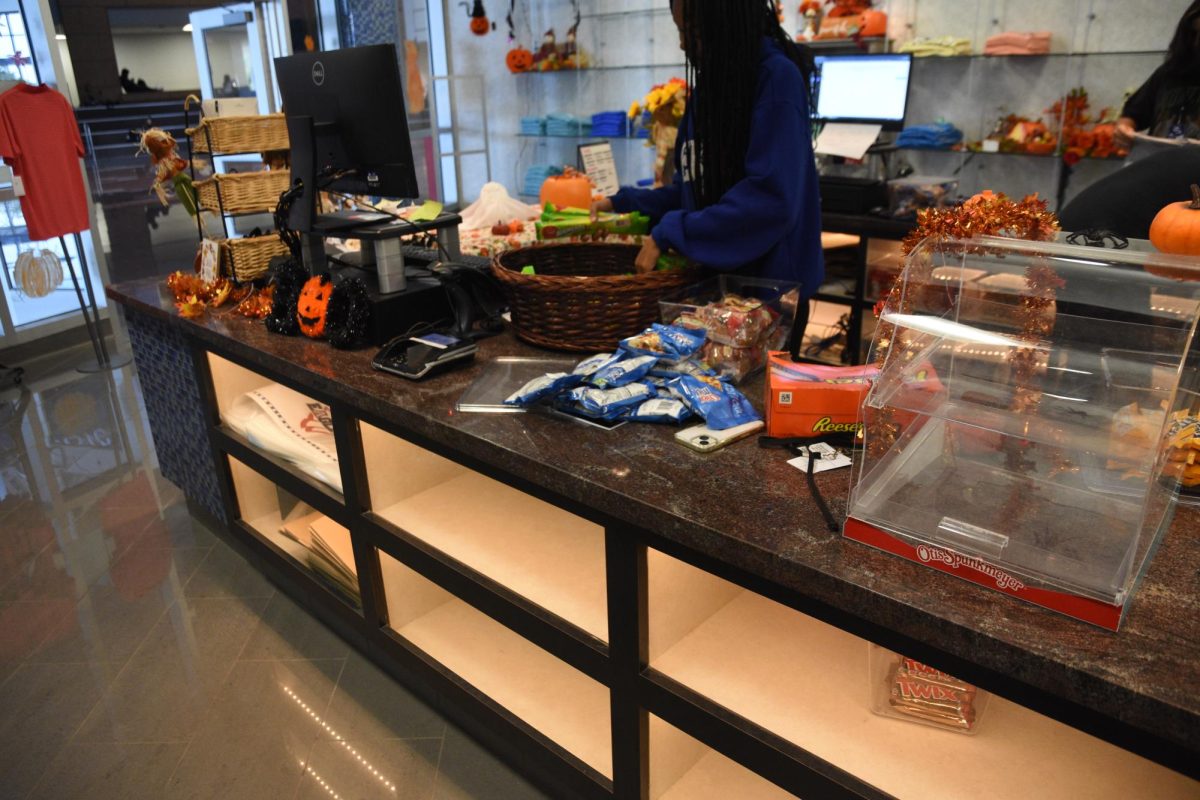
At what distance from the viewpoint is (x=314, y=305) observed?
2.14m

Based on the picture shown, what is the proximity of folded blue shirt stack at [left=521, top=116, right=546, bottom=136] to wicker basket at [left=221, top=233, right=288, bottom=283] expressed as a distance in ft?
13.8

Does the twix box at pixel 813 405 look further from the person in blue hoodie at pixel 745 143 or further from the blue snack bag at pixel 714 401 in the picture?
the person in blue hoodie at pixel 745 143

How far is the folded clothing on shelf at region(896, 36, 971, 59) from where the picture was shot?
4250 mm

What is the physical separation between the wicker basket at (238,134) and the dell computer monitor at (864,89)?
9.16ft

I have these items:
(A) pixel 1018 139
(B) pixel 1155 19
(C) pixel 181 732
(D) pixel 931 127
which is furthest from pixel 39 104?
(B) pixel 1155 19

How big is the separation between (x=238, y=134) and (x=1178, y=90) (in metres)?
3.55

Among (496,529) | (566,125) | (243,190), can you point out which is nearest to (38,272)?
(243,190)

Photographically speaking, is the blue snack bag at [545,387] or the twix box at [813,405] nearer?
the twix box at [813,405]

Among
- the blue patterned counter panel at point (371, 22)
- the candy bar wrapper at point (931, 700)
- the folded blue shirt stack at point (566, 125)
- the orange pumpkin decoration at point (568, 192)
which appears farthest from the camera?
the blue patterned counter panel at point (371, 22)

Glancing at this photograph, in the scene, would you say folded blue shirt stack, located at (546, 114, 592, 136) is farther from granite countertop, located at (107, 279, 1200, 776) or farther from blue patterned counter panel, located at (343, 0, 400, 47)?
granite countertop, located at (107, 279, 1200, 776)

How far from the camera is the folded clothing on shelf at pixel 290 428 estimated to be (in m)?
2.26

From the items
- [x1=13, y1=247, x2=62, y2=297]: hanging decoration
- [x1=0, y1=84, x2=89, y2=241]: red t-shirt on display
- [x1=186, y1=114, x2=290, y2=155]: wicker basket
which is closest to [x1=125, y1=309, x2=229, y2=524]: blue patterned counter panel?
[x1=186, y1=114, x2=290, y2=155]: wicker basket

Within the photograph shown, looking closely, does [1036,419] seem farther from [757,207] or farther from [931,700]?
[757,207]

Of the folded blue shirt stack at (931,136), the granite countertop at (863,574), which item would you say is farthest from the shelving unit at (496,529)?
the folded blue shirt stack at (931,136)
